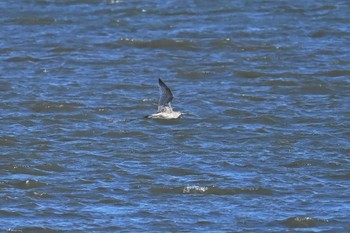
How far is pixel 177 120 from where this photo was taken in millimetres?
20031

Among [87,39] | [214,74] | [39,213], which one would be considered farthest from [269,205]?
[87,39]

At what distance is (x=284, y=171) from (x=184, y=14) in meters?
10.4

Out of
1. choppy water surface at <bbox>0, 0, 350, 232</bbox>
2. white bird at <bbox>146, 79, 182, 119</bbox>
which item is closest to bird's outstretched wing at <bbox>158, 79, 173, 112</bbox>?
white bird at <bbox>146, 79, 182, 119</bbox>

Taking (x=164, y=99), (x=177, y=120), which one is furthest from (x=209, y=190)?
(x=177, y=120)

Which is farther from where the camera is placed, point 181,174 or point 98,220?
point 181,174

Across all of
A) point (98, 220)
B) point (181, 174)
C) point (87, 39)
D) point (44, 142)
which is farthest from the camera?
point (87, 39)

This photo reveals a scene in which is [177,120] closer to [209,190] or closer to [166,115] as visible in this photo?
[166,115]

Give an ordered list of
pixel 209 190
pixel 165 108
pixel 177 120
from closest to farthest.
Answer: pixel 209 190 → pixel 165 108 → pixel 177 120

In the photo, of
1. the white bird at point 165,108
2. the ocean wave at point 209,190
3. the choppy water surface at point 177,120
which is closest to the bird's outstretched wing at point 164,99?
the white bird at point 165,108

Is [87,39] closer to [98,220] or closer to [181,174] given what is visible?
[181,174]

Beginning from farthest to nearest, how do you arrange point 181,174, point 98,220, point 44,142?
point 44,142 < point 181,174 < point 98,220

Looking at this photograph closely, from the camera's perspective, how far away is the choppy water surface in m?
15.9

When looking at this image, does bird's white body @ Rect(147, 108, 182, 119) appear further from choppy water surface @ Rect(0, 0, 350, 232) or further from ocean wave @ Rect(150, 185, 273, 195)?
ocean wave @ Rect(150, 185, 273, 195)

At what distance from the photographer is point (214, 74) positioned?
75.2ft
